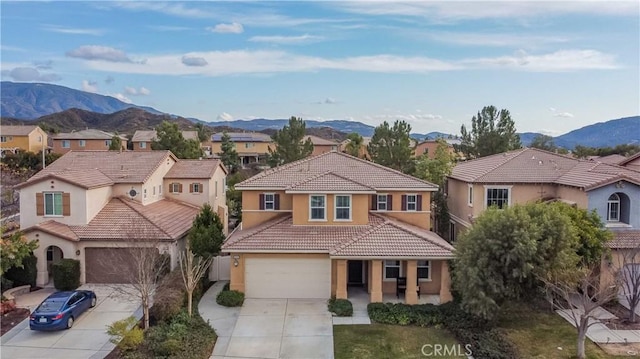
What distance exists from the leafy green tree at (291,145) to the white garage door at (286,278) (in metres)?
26.3

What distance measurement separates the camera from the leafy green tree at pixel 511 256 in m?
17.5

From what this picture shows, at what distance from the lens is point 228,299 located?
2098 centimetres

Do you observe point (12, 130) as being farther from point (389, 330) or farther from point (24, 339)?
point (389, 330)

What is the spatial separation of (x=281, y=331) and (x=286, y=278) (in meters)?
4.09

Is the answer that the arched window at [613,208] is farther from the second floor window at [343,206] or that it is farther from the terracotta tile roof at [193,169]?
the terracotta tile roof at [193,169]

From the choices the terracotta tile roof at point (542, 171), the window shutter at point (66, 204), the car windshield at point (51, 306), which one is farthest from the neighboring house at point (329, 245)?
the window shutter at point (66, 204)

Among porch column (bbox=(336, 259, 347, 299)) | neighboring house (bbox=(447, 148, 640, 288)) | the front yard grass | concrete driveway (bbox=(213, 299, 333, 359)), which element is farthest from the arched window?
concrete driveway (bbox=(213, 299, 333, 359))

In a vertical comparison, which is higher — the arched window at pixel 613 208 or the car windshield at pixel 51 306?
the arched window at pixel 613 208

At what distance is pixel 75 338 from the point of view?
17.2 meters

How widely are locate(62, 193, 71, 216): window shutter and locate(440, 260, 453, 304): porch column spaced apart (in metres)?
19.5

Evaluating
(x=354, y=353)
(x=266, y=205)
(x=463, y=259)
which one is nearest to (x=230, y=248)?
(x=266, y=205)

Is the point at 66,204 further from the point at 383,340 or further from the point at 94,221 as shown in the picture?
the point at 383,340

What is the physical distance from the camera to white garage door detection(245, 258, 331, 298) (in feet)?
72.2

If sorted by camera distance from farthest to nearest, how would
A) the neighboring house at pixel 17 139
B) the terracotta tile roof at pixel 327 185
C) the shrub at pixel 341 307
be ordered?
the neighboring house at pixel 17 139 → the terracotta tile roof at pixel 327 185 → the shrub at pixel 341 307
